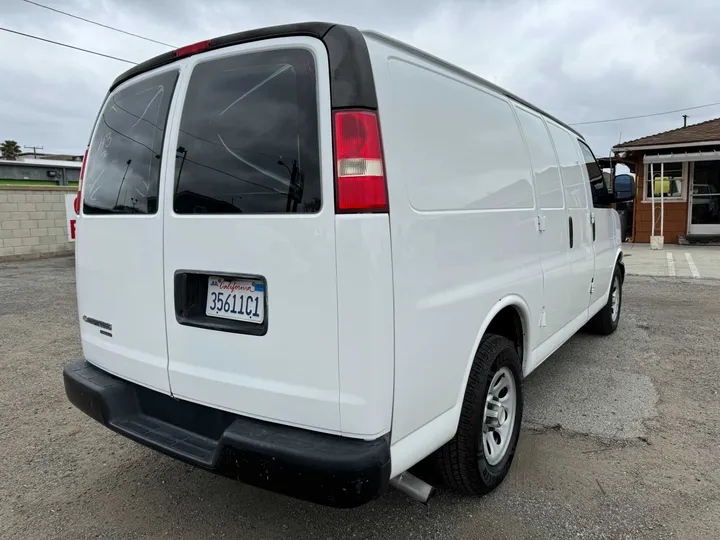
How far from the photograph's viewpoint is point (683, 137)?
15.1 meters

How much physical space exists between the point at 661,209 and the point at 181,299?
1549 centimetres

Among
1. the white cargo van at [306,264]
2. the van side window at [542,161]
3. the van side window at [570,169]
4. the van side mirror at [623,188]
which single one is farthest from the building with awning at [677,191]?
the white cargo van at [306,264]

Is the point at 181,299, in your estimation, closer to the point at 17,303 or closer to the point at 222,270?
the point at 222,270

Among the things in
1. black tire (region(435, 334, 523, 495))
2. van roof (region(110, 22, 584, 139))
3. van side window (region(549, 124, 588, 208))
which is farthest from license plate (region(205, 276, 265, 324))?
van side window (region(549, 124, 588, 208))

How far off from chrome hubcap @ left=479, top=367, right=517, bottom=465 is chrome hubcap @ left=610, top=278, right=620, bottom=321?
3285mm

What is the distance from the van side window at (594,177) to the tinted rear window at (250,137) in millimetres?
3474

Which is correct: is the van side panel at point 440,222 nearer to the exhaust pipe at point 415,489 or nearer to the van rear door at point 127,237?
the exhaust pipe at point 415,489

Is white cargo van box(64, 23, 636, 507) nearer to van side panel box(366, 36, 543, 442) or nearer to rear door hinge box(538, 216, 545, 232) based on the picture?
van side panel box(366, 36, 543, 442)

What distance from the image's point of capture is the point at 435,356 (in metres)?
2.20

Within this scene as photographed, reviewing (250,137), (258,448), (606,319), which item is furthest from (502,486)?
(606,319)

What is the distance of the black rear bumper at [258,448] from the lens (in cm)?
189

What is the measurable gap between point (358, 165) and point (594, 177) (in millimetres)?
3766

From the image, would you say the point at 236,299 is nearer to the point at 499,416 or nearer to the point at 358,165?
the point at 358,165

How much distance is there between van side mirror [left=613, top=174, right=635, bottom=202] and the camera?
201 inches
